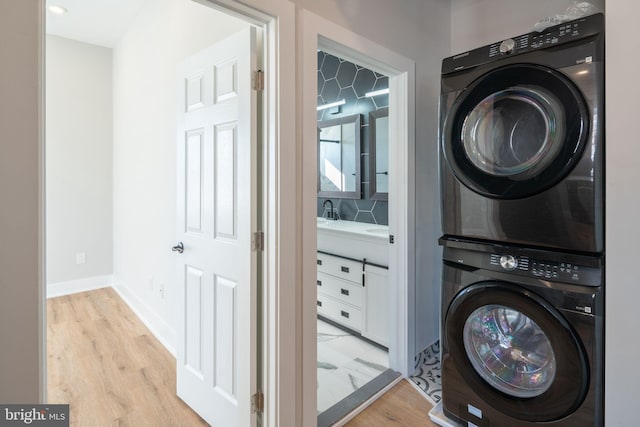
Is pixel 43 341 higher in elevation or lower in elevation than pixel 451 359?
higher

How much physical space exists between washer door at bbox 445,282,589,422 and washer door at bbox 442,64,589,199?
495 mm

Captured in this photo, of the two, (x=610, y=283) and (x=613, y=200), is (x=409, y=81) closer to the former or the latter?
(x=613, y=200)

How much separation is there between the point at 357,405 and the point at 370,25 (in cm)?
218

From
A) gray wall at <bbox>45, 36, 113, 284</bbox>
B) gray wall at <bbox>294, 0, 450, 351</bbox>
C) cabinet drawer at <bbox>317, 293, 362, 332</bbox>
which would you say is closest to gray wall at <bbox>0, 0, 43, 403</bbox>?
gray wall at <bbox>294, 0, 450, 351</bbox>

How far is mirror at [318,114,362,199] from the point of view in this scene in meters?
3.38

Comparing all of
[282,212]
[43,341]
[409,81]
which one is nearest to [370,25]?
[409,81]

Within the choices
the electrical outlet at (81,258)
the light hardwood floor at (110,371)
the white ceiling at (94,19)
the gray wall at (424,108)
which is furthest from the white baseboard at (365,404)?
the electrical outlet at (81,258)

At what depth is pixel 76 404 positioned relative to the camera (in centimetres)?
205

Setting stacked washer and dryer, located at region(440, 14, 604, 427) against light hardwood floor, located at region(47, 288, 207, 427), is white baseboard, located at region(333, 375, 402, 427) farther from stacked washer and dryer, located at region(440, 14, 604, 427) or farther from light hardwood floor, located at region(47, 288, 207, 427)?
light hardwood floor, located at region(47, 288, 207, 427)

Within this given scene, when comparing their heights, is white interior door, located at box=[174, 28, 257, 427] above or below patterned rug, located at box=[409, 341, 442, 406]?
above

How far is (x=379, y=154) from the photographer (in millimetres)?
3172

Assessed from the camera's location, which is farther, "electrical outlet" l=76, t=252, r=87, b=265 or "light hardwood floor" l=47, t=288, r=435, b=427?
"electrical outlet" l=76, t=252, r=87, b=265

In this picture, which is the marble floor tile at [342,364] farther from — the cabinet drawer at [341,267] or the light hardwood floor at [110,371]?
the light hardwood floor at [110,371]

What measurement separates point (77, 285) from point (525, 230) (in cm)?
467
